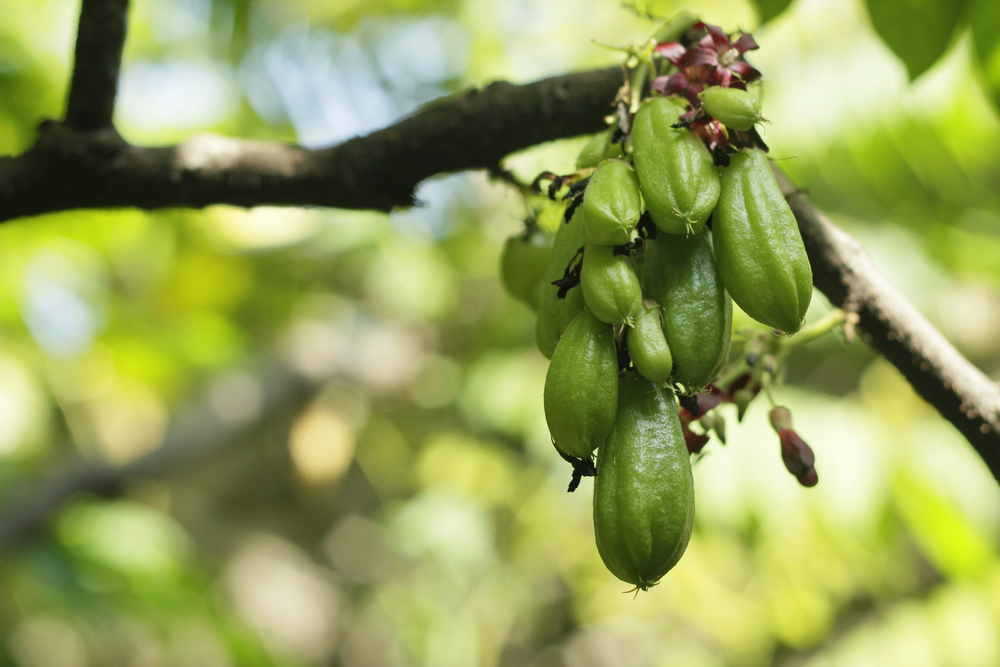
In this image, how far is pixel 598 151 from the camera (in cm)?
71

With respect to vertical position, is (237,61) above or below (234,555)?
above

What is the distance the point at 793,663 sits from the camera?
453cm

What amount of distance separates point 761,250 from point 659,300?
0.32 feet

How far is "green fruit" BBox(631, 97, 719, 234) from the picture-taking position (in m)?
0.59

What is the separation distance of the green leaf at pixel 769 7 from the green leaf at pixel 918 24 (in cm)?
11

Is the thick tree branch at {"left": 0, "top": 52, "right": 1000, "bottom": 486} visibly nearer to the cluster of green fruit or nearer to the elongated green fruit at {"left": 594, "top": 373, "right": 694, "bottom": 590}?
the cluster of green fruit

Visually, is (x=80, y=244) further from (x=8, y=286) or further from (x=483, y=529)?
(x=483, y=529)

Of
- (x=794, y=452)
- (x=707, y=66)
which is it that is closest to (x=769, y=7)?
(x=707, y=66)

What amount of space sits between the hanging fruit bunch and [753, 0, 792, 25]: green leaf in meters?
0.34

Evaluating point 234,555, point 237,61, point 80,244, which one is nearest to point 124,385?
point 80,244

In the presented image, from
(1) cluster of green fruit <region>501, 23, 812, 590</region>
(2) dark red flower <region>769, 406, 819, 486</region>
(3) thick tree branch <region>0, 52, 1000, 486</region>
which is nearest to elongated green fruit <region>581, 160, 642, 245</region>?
(1) cluster of green fruit <region>501, 23, 812, 590</region>

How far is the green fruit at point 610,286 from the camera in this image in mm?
586

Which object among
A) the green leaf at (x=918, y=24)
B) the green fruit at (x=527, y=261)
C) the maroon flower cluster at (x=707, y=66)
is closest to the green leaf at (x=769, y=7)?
the green leaf at (x=918, y=24)

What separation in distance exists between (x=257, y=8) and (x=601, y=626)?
4046mm
